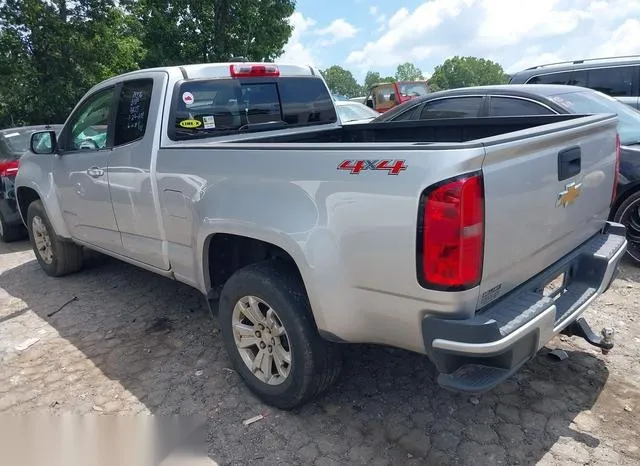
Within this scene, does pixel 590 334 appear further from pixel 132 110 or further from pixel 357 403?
pixel 132 110

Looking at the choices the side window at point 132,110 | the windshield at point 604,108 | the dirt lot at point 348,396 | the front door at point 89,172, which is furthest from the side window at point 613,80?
the front door at point 89,172

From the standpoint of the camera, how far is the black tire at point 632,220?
4785 mm

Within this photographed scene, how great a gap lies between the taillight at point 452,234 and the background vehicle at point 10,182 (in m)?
6.31

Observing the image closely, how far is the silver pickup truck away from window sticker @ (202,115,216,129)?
1cm

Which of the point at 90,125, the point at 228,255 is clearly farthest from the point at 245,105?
the point at 90,125

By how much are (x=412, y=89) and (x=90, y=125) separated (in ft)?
53.3

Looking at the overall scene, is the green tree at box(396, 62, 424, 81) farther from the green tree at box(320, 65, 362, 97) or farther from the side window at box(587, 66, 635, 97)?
the side window at box(587, 66, 635, 97)

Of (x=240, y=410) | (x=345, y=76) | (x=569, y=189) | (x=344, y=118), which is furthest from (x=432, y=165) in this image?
(x=345, y=76)

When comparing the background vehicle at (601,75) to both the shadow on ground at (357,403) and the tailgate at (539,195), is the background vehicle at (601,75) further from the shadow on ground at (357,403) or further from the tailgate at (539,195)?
the shadow on ground at (357,403)

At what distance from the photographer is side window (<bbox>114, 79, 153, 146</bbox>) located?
144 inches

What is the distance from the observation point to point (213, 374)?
3.41 m

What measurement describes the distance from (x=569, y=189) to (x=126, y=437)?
2718mm

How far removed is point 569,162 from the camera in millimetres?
2527

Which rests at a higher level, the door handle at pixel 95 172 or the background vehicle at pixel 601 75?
the background vehicle at pixel 601 75
